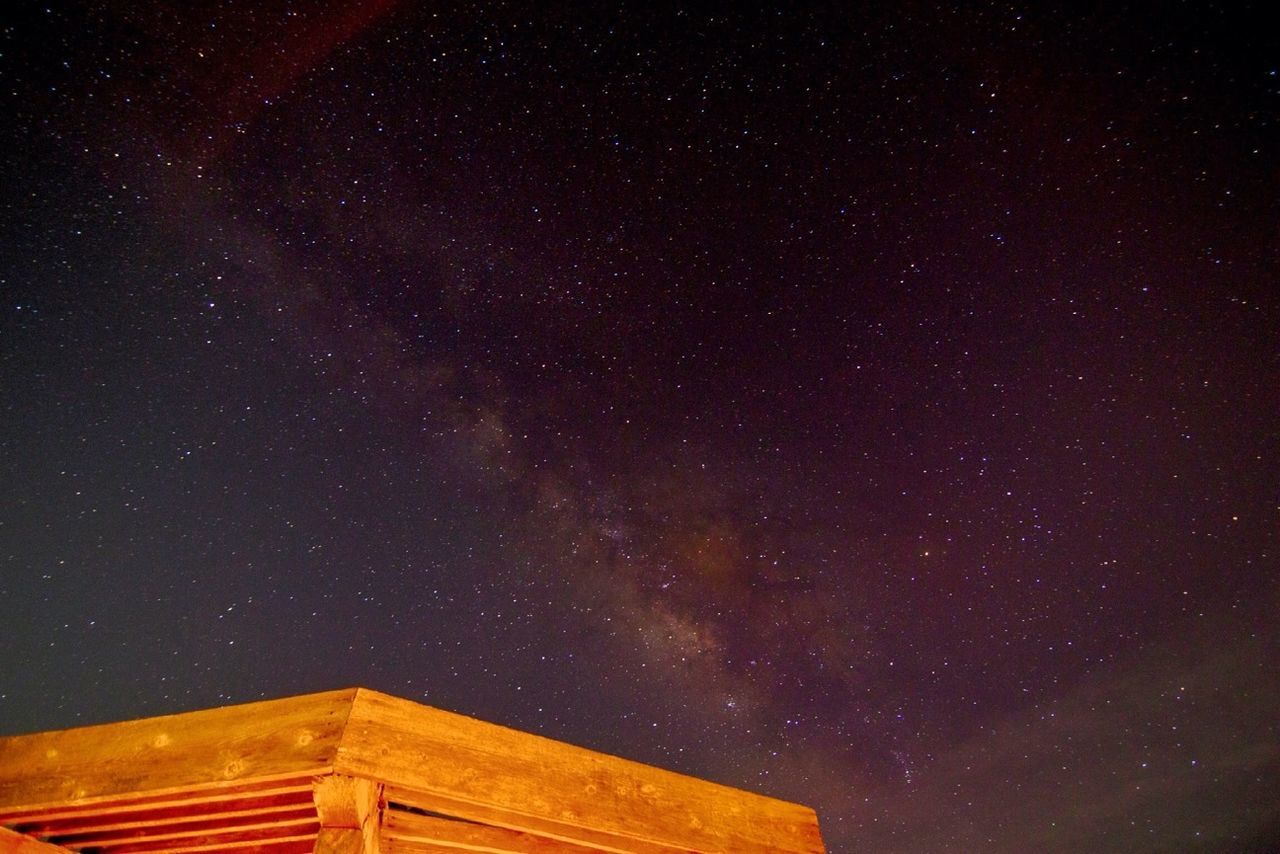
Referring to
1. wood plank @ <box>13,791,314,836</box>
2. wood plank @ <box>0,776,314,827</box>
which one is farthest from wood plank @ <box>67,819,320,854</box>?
wood plank @ <box>0,776,314,827</box>

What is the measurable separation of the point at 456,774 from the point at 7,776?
1709mm

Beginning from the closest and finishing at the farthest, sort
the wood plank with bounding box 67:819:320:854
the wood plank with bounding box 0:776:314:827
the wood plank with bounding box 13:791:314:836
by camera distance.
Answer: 1. the wood plank with bounding box 0:776:314:827
2. the wood plank with bounding box 13:791:314:836
3. the wood plank with bounding box 67:819:320:854

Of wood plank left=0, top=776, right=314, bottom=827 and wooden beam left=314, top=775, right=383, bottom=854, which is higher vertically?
wood plank left=0, top=776, right=314, bottom=827

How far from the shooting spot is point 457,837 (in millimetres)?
2943

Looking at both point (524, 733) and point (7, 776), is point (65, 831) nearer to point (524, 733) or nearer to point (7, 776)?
point (7, 776)

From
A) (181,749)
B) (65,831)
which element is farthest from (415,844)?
(65,831)

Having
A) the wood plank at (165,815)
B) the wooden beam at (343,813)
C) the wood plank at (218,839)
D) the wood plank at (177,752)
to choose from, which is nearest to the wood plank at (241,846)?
the wood plank at (218,839)

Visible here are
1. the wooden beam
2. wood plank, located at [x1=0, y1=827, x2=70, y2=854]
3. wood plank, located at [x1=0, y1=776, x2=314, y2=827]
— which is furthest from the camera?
wood plank, located at [x1=0, y1=827, x2=70, y2=854]

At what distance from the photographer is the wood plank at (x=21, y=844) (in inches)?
99.7

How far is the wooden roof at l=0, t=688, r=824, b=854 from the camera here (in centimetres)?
221

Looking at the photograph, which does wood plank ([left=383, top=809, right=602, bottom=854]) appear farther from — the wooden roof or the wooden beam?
the wooden beam

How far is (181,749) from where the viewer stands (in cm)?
231

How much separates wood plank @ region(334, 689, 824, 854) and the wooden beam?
7 cm

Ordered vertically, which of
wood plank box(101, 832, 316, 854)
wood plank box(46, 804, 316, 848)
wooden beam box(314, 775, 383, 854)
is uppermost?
wood plank box(46, 804, 316, 848)
